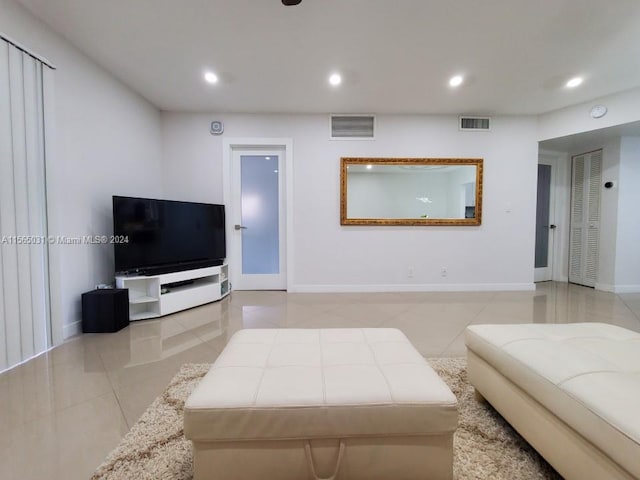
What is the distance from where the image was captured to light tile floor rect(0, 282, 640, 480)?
1.22 m

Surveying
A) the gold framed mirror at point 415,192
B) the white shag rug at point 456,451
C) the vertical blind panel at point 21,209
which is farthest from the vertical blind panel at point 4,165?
the gold framed mirror at point 415,192

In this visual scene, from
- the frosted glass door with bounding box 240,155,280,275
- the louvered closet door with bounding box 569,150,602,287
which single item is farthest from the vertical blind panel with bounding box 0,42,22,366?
the louvered closet door with bounding box 569,150,602,287

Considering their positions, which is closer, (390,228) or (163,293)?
(163,293)

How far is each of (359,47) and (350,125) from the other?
4.88 ft

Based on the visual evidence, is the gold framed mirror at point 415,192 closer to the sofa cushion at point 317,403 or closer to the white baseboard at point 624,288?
the white baseboard at point 624,288

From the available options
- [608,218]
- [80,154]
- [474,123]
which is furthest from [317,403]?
[608,218]

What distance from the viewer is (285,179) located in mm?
3996

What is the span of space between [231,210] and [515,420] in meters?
3.68

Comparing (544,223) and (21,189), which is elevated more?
(21,189)

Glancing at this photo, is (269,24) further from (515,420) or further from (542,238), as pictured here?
(542,238)

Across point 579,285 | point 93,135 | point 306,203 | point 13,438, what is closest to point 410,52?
point 306,203

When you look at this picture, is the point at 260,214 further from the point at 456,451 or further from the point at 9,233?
the point at 456,451

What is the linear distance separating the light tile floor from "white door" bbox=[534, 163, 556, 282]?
1.89 feet

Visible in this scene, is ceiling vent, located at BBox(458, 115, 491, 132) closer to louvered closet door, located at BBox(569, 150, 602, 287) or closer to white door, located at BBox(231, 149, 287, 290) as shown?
louvered closet door, located at BBox(569, 150, 602, 287)
